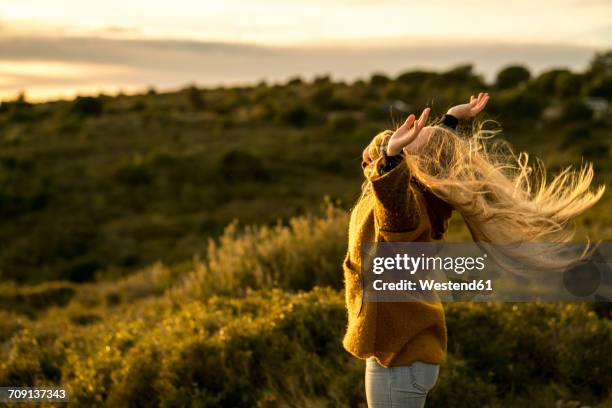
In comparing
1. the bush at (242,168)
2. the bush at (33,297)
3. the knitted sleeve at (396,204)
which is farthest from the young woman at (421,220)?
the bush at (242,168)

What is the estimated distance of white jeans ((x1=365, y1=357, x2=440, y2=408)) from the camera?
9.73 ft

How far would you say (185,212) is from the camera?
22.2 m

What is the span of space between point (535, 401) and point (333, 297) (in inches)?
78.2

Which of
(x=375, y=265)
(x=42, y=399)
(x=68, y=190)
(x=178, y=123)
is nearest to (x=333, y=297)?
(x=42, y=399)

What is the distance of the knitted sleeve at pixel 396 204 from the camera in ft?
8.93

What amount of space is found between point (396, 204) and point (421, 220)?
178 millimetres

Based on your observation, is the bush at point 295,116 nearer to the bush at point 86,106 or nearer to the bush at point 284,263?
the bush at point 86,106

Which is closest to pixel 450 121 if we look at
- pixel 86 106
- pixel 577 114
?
pixel 577 114

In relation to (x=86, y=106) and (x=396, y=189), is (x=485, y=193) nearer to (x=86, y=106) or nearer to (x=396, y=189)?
(x=396, y=189)

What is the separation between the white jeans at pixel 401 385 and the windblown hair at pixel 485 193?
61 centimetres

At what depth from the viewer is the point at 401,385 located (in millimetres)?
2980

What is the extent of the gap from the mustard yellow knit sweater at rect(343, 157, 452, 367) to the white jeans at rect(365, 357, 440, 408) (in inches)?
1.4

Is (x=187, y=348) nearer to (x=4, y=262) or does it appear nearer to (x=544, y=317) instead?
(x=544, y=317)

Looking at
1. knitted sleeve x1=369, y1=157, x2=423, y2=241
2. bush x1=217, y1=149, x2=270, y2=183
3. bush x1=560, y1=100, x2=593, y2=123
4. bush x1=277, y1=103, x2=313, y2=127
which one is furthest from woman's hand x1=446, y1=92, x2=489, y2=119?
bush x1=277, y1=103, x2=313, y2=127
